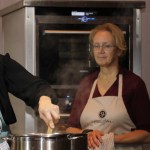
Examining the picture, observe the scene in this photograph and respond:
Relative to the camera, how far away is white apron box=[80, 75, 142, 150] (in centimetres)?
185

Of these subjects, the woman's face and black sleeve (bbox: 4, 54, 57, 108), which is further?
the woman's face

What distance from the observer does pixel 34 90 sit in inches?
51.4

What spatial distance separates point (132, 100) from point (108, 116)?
12 centimetres

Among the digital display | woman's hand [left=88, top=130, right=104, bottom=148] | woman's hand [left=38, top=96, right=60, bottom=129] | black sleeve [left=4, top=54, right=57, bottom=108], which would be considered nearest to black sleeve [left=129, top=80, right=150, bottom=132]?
woman's hand [left=88, top=130, right=104, bottom=148]

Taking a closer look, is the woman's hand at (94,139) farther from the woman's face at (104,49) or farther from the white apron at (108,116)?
the woman's face at (104,49)

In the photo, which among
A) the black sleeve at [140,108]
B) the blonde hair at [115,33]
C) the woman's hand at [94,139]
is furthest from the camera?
the blonde hair at [115,33]

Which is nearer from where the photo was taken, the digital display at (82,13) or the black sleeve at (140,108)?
the black sleeve at (140,108)

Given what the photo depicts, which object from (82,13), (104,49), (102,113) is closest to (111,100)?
(102,113)

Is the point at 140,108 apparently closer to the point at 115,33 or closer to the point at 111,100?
the point at 111,100

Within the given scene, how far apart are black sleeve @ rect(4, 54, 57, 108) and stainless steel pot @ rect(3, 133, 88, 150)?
226 mm

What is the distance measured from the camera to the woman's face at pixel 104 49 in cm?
192

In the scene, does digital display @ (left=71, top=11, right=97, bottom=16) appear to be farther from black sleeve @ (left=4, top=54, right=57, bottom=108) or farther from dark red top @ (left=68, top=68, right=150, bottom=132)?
black sleeve @ (left=4, top=54, right=57, bottom=108)

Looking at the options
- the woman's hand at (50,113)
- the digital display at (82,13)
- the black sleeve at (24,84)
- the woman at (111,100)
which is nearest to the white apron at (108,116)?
the woman at (111,100)

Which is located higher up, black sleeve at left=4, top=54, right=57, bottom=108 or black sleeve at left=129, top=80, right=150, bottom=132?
black sleeve at left=4, top=54, right=57, bottom=108
